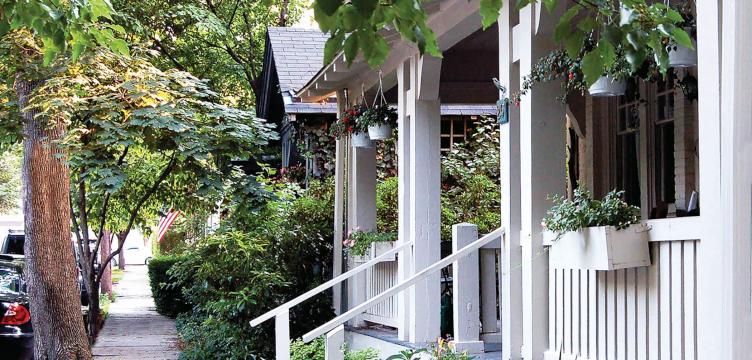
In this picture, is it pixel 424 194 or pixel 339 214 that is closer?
pixel 424 194

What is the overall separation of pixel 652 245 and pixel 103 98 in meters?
8.35

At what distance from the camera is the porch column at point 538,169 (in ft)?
21.2

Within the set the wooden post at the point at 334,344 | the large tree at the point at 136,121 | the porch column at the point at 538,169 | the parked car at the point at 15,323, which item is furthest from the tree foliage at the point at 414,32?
the parked car at the point at 15,323

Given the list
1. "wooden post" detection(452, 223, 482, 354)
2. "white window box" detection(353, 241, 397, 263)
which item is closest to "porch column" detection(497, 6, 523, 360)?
"wooden post" detection(452, 223, 482, 354)

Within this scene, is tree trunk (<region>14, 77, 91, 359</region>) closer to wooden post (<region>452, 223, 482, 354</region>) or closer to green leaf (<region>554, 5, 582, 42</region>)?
wooden post (<region>452, 223, 482, 354</region>)

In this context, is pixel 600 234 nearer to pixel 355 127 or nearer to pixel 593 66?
pixel 593 66

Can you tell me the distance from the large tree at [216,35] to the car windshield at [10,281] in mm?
9347

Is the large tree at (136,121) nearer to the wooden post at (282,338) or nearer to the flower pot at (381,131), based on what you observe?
the flower pot at (381,131)

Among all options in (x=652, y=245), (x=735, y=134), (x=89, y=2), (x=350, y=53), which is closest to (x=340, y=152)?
(x=89, y=2)

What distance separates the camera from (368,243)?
10.9 meters

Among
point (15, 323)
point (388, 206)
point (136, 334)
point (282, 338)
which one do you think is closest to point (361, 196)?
point (388, 206)

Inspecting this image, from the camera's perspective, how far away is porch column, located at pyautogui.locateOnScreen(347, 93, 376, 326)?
11.7m

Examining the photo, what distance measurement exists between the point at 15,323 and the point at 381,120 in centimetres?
506

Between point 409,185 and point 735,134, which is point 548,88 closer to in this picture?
point 409,185
